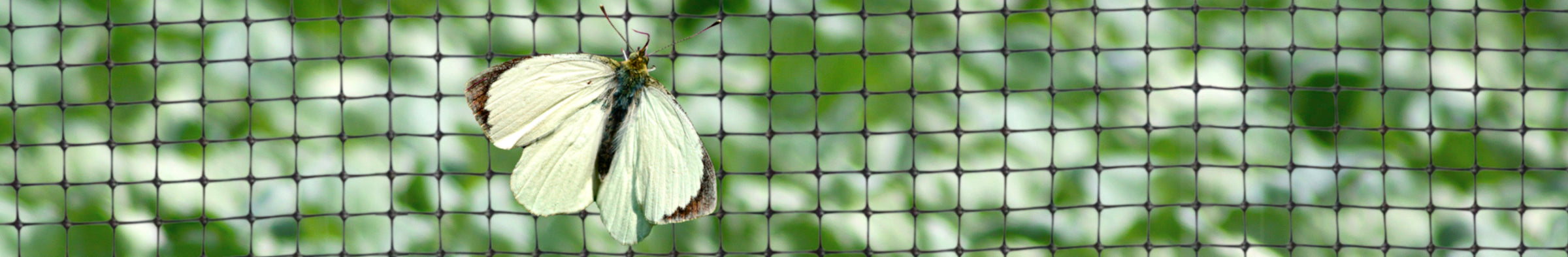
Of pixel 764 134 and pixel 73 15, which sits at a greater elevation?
pixel 73 15

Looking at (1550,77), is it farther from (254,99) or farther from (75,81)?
(75,81)

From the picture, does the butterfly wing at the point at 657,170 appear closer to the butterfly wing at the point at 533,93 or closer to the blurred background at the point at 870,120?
the butterfly wing at the point at 533,93

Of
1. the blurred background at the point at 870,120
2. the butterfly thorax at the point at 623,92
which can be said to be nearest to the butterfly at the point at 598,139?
the butterfly thorax at the point at 623,92

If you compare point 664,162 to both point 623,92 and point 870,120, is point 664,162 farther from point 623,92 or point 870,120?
point 870,120

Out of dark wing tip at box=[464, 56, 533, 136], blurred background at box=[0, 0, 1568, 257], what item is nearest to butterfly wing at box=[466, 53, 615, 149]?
dark wing tip at box=[464, 56, 533, 136]

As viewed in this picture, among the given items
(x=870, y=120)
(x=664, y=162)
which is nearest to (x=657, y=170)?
(x=664, y=162)

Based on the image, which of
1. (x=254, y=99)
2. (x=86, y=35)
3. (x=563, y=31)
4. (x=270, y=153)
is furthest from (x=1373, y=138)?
(x=86, y=35)

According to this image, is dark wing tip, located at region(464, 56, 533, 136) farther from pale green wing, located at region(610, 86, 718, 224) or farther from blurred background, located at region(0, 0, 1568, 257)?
blurred background, located at region(0, 0, 1568, 257)
